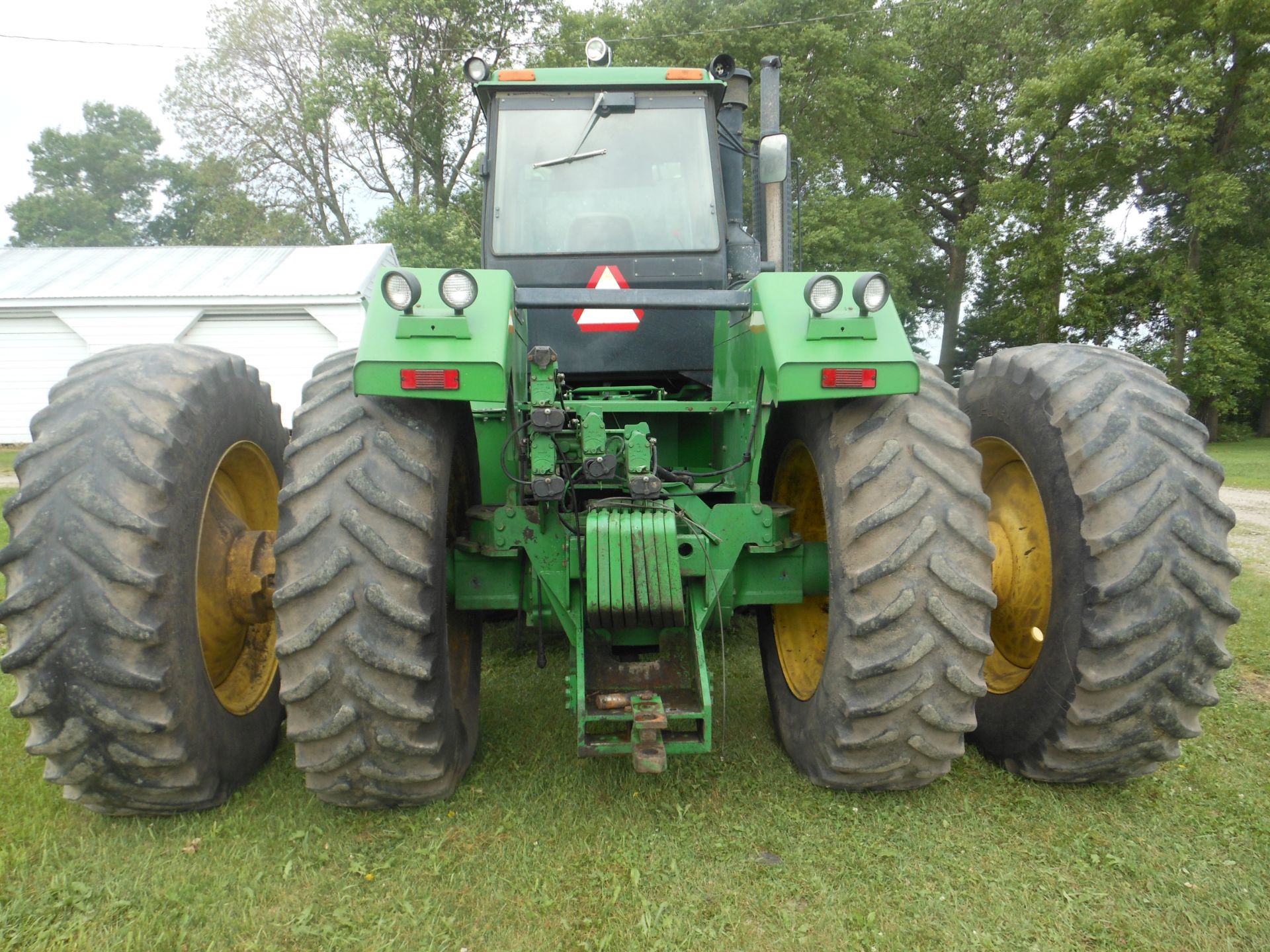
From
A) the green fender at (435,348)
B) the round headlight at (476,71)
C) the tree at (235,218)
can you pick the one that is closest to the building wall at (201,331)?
the tree at (235,218)

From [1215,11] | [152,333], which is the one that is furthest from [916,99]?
[152,333]

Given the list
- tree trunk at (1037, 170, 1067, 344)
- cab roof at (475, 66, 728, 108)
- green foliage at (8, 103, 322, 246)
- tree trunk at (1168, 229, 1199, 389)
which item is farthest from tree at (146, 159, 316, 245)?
cab roof at (475, 66, 728, 108)

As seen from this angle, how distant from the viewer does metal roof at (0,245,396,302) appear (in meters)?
17.5

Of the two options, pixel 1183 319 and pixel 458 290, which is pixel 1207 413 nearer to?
pixel 1183 319

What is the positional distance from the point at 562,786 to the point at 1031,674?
1.77 metres

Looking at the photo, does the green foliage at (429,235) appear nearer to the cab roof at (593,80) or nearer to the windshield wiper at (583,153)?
the cab roof at (593,80)

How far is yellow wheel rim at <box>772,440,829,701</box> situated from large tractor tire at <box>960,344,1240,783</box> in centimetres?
73

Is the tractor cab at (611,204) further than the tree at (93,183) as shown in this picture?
No

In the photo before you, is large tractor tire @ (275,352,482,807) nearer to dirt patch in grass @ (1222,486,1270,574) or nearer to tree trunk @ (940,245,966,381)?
dirt patch in grass @ (1222,486,1270,574)

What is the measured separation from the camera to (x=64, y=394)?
274cm

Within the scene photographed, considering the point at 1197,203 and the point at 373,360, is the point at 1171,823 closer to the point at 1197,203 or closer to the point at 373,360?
the point at 373,360

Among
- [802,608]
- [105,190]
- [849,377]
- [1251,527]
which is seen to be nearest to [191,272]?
[802,608]

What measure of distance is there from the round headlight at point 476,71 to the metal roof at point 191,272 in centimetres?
1373

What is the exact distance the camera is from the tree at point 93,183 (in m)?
44.2
